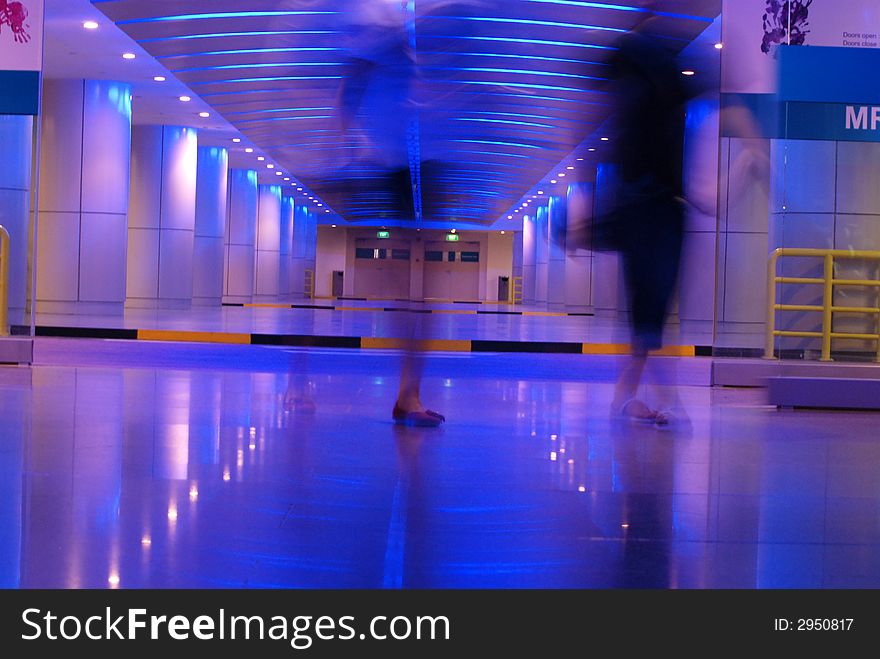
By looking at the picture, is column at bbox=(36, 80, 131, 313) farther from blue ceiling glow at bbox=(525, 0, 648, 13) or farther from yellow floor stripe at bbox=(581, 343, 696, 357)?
yellow floor stripe at bbox=(581, 343, 696, 357)

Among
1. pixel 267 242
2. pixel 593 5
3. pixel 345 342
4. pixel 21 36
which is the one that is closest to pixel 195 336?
pixel 345 342

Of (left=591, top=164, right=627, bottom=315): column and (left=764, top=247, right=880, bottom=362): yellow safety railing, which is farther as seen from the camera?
(left=591, top=164, right=627, bottom=315): column

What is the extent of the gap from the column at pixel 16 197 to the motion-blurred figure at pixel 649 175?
6175 millimetres

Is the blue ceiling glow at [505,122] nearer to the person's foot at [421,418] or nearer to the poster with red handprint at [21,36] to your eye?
the poster with red handprint at [21,36]

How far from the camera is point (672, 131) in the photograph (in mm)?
5770

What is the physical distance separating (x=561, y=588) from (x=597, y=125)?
22896 millimetres

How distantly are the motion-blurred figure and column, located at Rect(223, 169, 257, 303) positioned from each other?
32.4 m


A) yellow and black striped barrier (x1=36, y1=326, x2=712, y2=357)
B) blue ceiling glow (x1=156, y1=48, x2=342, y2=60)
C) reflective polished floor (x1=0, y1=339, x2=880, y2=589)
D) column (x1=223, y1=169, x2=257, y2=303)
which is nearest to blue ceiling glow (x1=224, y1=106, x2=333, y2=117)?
blue ceiling glow (x1=156, y1=48, x2=342, y2=60)

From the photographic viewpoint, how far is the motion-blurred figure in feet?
18.9

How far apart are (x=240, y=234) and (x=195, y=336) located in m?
25.6

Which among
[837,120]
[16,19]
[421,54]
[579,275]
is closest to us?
[837,120]

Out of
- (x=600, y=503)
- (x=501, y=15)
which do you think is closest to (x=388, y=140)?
(x=600, y=503)

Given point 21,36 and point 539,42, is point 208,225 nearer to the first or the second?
point 539,42

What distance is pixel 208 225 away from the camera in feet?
99.5
